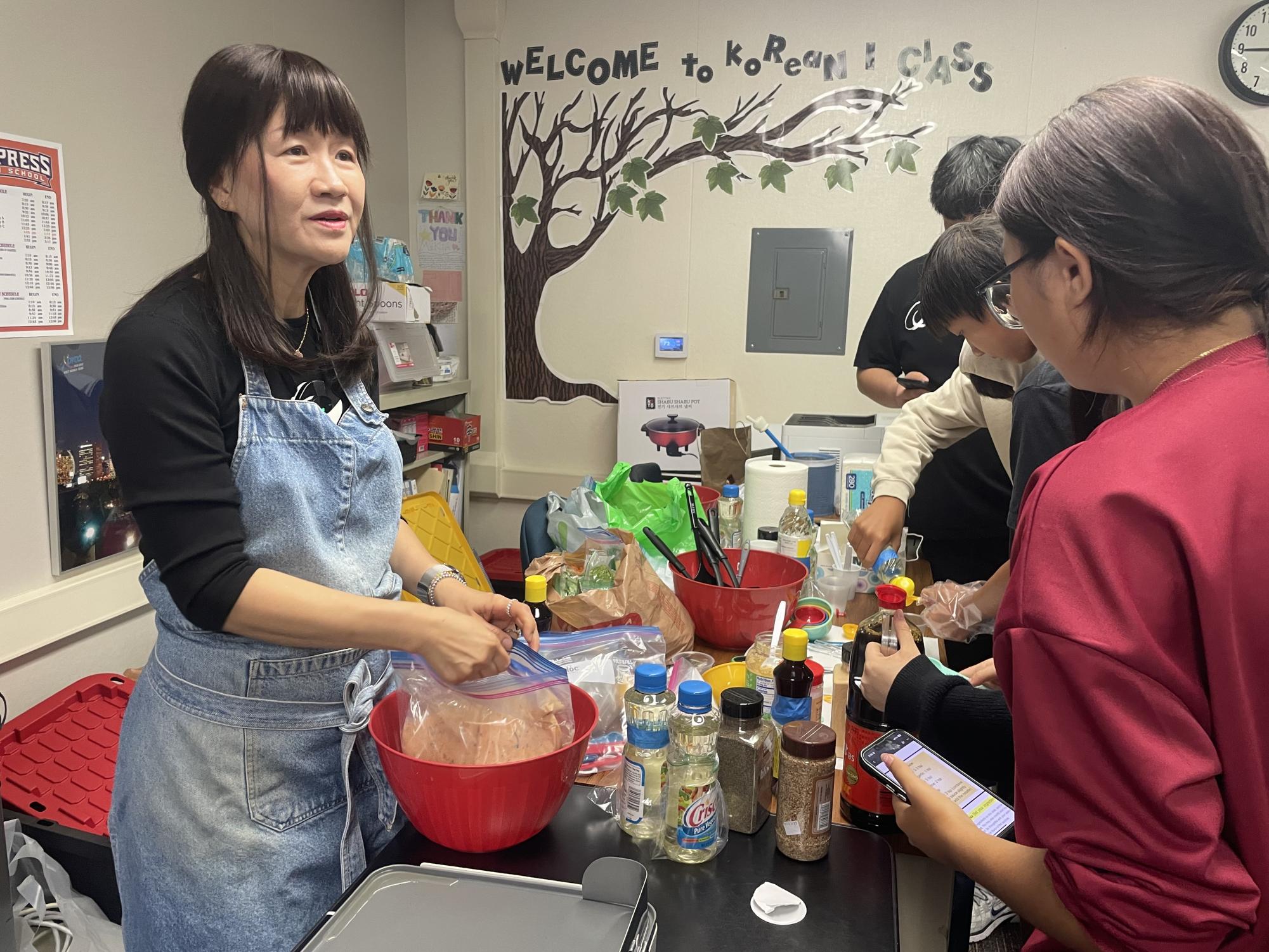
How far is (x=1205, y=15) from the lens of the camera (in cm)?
296

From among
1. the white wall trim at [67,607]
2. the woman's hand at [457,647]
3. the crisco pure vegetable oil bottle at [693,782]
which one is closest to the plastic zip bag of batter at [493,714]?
the woman's hand at [457,647]

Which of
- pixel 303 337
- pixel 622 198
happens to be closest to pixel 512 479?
pixel 622 198

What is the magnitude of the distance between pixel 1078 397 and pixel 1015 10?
8.70ft

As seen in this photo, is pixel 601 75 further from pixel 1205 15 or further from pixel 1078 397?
pixel 1078 397

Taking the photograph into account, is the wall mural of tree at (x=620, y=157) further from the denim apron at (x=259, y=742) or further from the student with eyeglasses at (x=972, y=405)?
the denim apron at (x=259, y=742)

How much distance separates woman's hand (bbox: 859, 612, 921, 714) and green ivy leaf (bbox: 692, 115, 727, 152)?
9.28ft

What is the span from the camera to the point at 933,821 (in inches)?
33.1

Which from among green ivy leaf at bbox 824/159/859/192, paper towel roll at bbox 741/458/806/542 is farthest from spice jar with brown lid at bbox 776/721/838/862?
green ivy leaf at bbox 824/159/859/192

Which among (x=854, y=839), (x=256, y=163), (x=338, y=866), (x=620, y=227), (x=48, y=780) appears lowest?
Result: (x=48, y=780)

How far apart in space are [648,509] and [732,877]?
4.68ft

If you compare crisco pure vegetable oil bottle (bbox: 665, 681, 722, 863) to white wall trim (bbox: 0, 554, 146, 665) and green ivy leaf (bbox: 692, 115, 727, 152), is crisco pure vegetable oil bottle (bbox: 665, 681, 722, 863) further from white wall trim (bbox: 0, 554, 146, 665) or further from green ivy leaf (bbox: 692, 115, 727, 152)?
green ivy leaf (bbox: 692, 115, 727, 152)

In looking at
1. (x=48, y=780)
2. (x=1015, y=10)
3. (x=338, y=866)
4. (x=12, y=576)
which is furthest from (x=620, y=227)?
(x=338, y=866)

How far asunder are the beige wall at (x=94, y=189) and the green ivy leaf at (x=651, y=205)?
1519 millimetres

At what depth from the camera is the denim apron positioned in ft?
3.34
